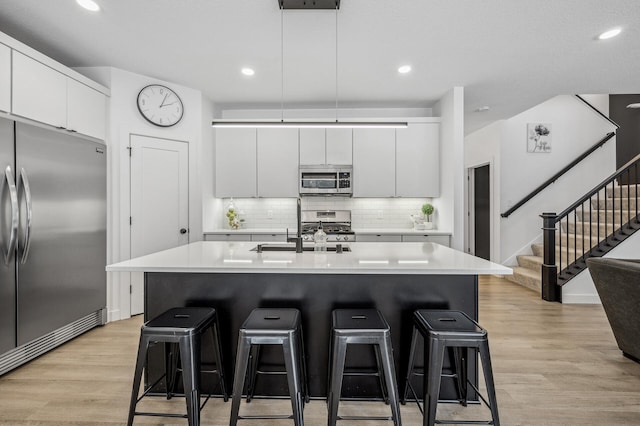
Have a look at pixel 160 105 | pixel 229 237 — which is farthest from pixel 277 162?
pixel 160 105

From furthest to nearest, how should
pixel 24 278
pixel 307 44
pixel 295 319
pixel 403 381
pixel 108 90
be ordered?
pixel 108 90
pixel 307 44
pixel 24 278
pixel 403 381
pixel 295 319

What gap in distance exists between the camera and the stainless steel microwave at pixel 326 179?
15.6 feet

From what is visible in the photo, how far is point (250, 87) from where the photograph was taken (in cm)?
428

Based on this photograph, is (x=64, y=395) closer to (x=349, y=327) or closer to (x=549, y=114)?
(x=349, y=327)

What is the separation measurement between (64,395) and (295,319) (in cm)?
164

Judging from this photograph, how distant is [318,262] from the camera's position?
2.08 m

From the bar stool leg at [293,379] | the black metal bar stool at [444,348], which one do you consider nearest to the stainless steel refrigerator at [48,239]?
the bar stool leg at [293,379]

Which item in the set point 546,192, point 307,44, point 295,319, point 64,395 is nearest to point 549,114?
point 546,192

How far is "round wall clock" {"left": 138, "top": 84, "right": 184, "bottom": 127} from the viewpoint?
3848 mm

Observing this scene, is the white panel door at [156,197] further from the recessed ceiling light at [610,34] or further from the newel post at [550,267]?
the newel post at [550,267]

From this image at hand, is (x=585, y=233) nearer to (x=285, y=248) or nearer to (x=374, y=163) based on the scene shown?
(x=374, y=163)

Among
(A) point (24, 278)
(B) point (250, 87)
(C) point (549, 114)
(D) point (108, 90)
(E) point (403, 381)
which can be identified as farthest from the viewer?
(C) point (549, 114)

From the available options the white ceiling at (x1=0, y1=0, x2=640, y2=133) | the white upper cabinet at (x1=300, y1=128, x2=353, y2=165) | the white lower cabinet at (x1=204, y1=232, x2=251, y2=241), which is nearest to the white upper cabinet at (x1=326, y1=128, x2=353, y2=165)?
the white upper cabinet at (x1=300, y1=128, x2=353, y2=165)

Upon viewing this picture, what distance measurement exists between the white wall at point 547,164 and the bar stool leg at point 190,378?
18.5 feet
